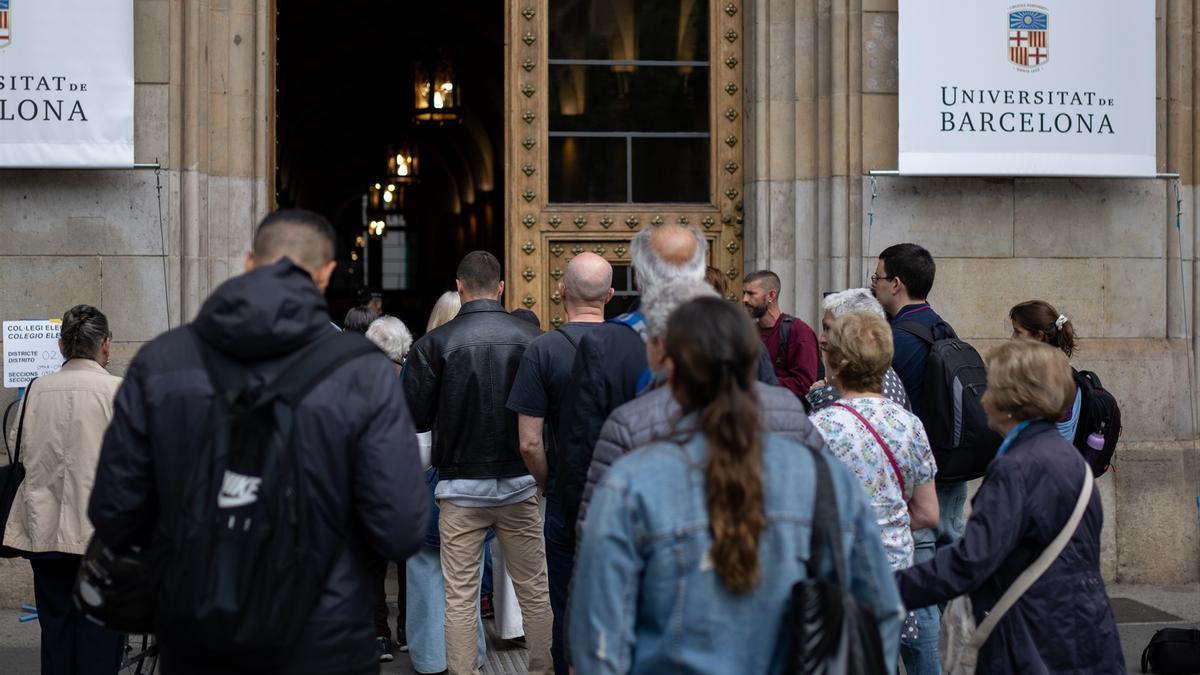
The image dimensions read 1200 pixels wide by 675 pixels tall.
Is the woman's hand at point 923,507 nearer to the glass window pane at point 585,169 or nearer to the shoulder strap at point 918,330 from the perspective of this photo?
the shoulder strap at point 918,330

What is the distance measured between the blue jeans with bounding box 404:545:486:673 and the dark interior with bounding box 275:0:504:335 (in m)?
5.88

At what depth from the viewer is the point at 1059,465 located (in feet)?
13.3

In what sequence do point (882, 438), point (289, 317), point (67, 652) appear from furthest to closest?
1. point (67, 652)
2. point (882, 438)
3. point (289, 317)

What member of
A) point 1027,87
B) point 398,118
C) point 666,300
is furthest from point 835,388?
point 398,118

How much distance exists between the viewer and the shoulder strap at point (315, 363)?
3.31 meters

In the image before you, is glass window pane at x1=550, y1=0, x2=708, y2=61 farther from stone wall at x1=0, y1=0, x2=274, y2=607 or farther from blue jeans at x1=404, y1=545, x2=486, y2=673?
blue jeans at x1=404, y1=545, x2=486, y2=673

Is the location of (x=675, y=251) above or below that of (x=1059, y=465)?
above

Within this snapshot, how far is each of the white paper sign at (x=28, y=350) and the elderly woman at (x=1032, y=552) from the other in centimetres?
510

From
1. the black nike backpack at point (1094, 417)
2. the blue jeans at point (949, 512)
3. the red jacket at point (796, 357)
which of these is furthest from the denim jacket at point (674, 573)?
the red jacket at point (796, 357)

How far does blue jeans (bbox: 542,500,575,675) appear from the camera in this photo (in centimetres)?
545

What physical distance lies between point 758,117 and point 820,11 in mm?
756

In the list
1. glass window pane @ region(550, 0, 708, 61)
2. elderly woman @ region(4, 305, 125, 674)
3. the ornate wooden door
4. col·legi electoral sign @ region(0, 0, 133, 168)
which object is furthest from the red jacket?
col·legi electoral sign @ region(0, 0, 133, 168)

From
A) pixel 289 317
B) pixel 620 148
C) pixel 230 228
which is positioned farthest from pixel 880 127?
pixel 289 317

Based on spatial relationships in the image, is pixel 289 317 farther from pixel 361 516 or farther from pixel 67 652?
pixel 67 652
